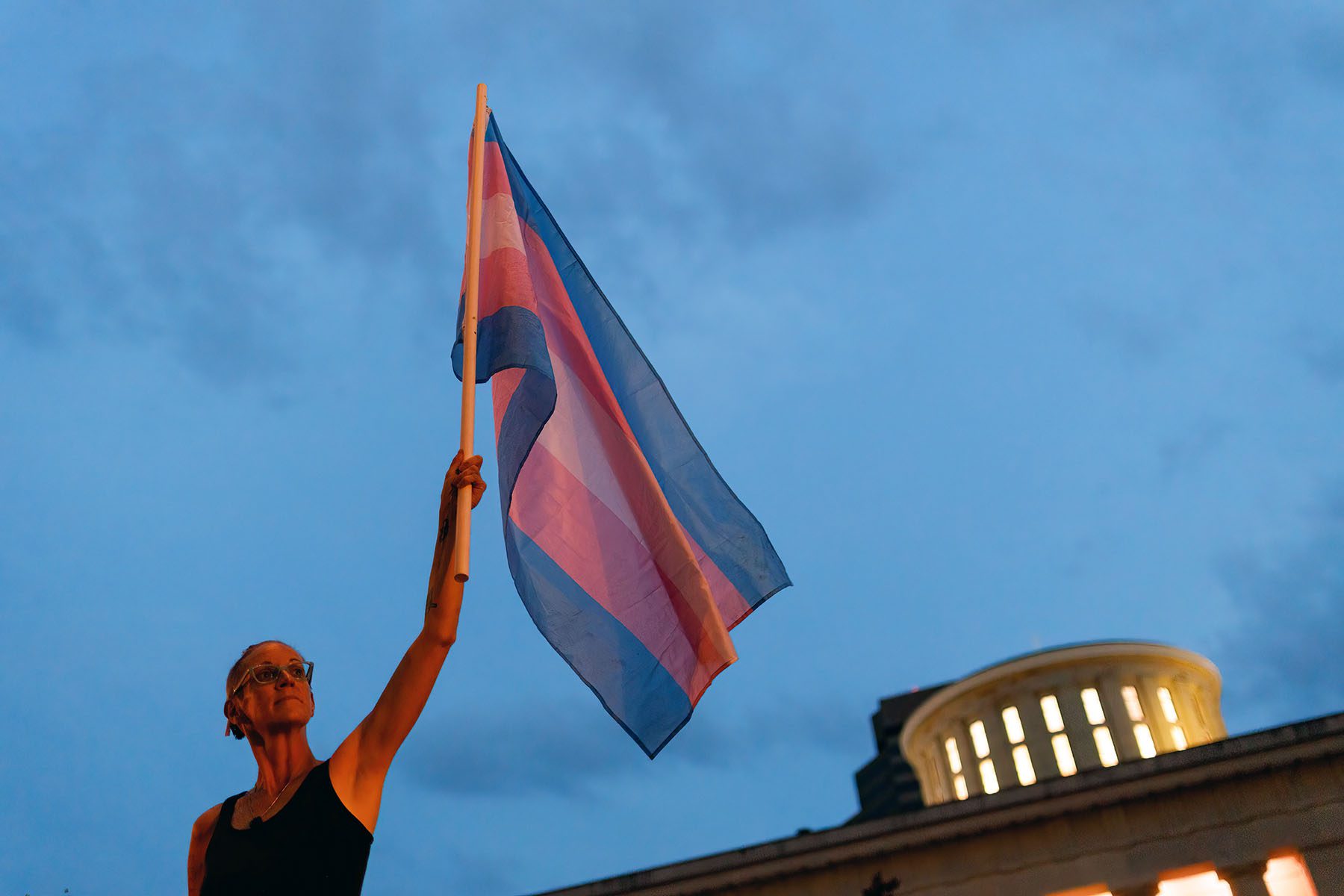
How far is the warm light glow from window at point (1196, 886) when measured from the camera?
29391mm

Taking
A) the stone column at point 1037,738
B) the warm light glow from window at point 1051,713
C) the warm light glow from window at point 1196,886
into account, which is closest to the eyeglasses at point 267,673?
the warm light glow from window at point 1196,886

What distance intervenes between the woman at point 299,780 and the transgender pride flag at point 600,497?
2.12m

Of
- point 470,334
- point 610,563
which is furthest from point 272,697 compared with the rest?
point 610,563

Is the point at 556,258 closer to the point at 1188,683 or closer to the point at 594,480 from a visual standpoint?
Result: the point at 594,480

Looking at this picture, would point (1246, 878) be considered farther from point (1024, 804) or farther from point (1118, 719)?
point (1118, 719)

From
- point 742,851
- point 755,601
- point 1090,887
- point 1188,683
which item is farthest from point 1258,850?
point 755,601

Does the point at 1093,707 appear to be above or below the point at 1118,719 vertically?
above

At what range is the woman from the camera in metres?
4.01

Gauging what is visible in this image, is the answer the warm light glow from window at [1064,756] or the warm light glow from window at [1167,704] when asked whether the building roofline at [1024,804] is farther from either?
the warm light glow from window at [1167,704]

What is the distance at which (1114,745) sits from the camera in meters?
43.0

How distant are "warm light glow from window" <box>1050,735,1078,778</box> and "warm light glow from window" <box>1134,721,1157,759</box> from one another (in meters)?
2.30

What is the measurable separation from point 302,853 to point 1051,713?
43.6 meters

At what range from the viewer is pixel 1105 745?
141 ft

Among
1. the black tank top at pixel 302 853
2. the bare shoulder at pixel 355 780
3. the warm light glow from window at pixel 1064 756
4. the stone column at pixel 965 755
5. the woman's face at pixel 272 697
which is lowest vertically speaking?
the black tank top at pixel 302 853
